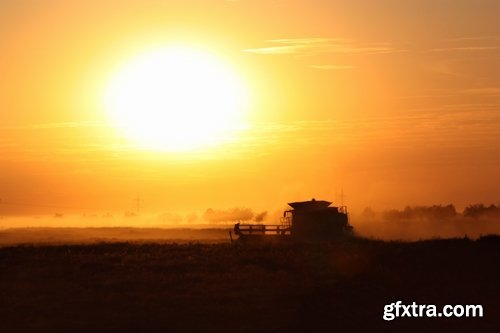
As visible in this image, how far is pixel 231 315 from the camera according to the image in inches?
1177

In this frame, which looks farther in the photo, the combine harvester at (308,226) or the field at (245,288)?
the combine harvester at (308,226)

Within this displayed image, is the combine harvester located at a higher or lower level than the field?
higher

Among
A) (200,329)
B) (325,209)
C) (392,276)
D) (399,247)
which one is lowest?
(200,329)

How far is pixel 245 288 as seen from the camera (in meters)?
36.4

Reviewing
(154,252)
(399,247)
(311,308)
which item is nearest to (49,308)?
(311,308)

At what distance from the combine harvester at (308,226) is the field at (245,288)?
76.7ft

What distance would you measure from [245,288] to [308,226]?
4187 centimetres

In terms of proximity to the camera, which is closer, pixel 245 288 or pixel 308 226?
pixel 245 288

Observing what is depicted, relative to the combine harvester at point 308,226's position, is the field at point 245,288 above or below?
below

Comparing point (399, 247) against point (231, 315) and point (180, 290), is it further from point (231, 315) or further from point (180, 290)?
point (231, 315)

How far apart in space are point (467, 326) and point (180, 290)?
1349 cm

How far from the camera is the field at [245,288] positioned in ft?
94.1

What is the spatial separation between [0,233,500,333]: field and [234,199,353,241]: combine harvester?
23.4 m

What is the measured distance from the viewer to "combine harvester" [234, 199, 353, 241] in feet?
253
